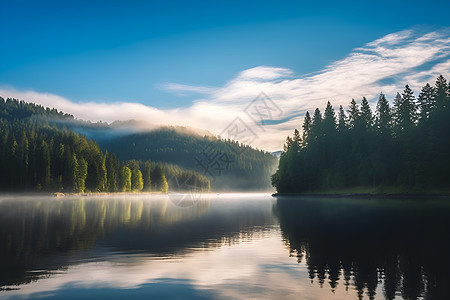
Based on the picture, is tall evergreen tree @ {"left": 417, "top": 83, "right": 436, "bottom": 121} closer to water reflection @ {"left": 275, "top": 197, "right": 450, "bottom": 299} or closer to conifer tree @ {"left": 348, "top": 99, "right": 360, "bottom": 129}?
conifer tree @ {"left": 348, "top": 99, "right": 360, "bottom": 129}

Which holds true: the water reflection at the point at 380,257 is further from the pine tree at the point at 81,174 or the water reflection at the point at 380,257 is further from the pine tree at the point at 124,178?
the pine tree at the point at 124,178

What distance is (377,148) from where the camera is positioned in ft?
378

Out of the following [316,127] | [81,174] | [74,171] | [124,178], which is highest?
[316,127]

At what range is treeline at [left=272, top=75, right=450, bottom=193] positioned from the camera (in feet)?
324

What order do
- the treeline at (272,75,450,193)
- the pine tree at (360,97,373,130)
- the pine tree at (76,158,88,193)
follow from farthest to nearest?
1. the pine tree at (76,158,88,193)
2. the pine tree at (360,97,373,130)
3. the treeline at (272,75,450,193)

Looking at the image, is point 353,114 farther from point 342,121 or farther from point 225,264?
point 225,264

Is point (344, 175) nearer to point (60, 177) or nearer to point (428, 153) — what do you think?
point (428, 153)

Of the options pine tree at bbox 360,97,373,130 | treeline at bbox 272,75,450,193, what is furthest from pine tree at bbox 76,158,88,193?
pine tree at bbox 360,97,373,130

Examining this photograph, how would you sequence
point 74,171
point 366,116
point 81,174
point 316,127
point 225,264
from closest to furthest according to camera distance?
point 225,264
point 366,116
point 316,127
point 74,171
point 81,174

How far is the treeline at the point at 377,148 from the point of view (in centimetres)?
9869

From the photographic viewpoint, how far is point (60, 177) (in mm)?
153125

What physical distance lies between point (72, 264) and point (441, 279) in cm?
1662

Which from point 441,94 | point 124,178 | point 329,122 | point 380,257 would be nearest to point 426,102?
point 441,94

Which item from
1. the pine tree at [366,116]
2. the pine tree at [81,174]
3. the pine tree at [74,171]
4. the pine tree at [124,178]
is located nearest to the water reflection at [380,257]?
the pine tree at [366,116]
